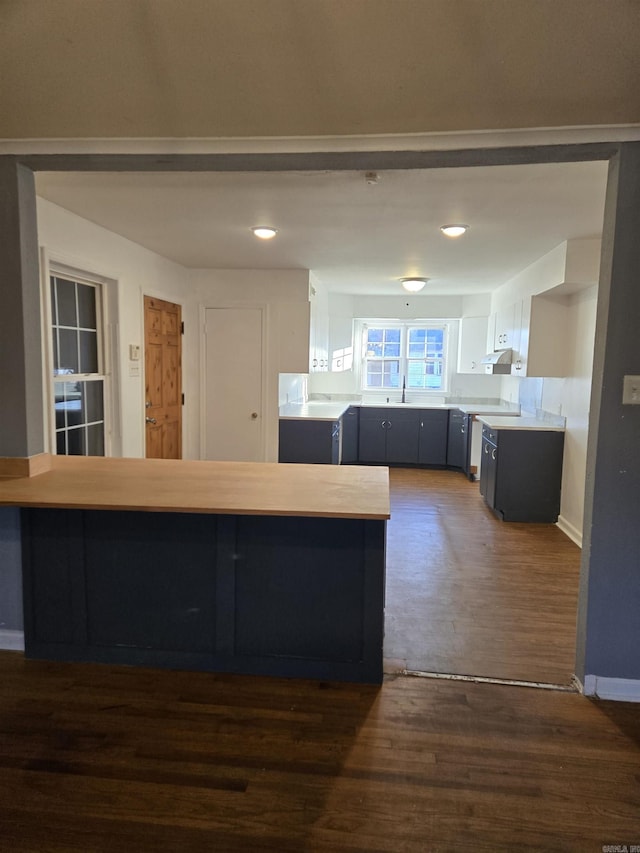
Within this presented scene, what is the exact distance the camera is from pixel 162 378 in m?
4.88

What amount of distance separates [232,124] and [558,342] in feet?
12.3

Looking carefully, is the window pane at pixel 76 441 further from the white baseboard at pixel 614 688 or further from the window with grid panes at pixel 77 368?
the white baseboard at pixel 614 688

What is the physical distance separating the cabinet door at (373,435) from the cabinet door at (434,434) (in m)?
0.52

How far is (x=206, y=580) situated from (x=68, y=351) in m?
2.06

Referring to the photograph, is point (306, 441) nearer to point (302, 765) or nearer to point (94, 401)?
point (94, 401)

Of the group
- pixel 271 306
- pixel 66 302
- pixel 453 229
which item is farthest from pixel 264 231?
pixel 271 306

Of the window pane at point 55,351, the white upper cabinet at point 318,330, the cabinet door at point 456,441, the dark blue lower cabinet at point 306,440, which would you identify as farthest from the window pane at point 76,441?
the cabinet door at point 456,441

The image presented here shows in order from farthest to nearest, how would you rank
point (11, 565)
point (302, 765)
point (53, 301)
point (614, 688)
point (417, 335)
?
point (417, 335)
point (53, 301)
point (11, 565)
point (614, 688)
point (302, 765)

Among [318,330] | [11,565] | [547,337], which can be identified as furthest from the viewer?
[318,330]

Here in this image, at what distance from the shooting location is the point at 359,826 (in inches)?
63.7

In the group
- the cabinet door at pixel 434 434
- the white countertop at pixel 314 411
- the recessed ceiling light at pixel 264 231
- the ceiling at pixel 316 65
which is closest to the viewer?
the ceiling at pixel 316 65

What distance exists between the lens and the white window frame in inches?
303

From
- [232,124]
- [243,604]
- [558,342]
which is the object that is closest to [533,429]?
[558,342]

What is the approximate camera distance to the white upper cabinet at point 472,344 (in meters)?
7.12
